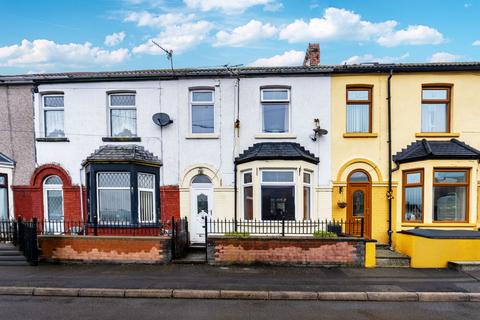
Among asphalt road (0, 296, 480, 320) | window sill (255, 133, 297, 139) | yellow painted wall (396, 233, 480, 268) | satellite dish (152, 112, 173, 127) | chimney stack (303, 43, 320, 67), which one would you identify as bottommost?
asphalt road (0, 296, 480, 320)

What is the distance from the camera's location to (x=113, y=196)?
10117mm

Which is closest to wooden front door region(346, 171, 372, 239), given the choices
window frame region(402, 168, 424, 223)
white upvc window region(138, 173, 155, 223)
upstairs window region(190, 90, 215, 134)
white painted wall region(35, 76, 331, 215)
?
white painted wall region(35, 76, 331, 215)

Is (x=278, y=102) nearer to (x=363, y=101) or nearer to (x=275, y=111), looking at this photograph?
(x=275, y=111)

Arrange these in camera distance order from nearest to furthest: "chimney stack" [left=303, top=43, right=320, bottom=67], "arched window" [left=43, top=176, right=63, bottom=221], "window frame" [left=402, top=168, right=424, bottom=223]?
"window frame" [left=402, top=168, right=424, bottom=223] < "arched window" [left=43, top=176, right=63, bottom=221] < "chimney stack" [left=303, top=43, right=320, bottom=67]

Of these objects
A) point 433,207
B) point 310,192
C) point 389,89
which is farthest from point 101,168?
point 433,207

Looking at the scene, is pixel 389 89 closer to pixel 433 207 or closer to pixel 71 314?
pixel 433 207

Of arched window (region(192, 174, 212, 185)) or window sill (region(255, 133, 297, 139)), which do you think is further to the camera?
arched window (region(192, 174, 212, 185))

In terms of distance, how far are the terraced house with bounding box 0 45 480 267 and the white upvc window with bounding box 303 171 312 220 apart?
4 centimetres

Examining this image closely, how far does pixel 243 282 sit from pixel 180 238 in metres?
3.04

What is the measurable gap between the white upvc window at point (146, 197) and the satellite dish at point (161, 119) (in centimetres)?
189

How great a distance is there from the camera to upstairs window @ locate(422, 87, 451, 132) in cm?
1016

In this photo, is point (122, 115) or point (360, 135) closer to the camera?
point (360, 135)

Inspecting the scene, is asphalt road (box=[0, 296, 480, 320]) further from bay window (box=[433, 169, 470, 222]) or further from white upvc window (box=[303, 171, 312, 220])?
bay window (box=[433, 169, 470, 222])

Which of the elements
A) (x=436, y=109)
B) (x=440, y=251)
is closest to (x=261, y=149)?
(x=440, y=251)
